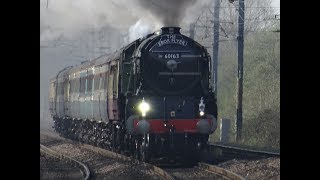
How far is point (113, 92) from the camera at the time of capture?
680 inches

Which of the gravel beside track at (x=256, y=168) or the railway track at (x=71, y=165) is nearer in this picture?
the gravel beside track at (x=256, y=168)

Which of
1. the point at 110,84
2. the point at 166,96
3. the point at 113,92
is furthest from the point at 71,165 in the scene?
the point at 166,96

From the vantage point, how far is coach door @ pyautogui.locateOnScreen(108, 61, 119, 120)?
16822mm

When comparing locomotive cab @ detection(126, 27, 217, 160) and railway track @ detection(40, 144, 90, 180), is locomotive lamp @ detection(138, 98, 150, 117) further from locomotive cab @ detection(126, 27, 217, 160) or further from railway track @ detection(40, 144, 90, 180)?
railway track @ detection(40, 144, 90, 180)

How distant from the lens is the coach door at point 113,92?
55.2 feet

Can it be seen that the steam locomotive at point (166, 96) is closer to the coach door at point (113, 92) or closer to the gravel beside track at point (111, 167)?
the coach door at point (113, 92)

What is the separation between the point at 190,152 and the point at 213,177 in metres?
2.46

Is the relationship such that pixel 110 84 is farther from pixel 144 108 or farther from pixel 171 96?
pixel 171 96

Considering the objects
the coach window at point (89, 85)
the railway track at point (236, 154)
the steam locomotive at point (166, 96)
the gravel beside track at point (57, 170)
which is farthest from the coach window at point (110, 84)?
the coach window at point (89, 85)

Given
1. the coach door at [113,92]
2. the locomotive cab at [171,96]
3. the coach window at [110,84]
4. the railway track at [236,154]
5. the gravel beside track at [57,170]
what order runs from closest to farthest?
1. the gravel beside track at [57,170]
2. the locomotive cab at [171,96]
3. the coach door at [113,92]
4. the railway track at [236,154]
5. the coach window at [110,84]
